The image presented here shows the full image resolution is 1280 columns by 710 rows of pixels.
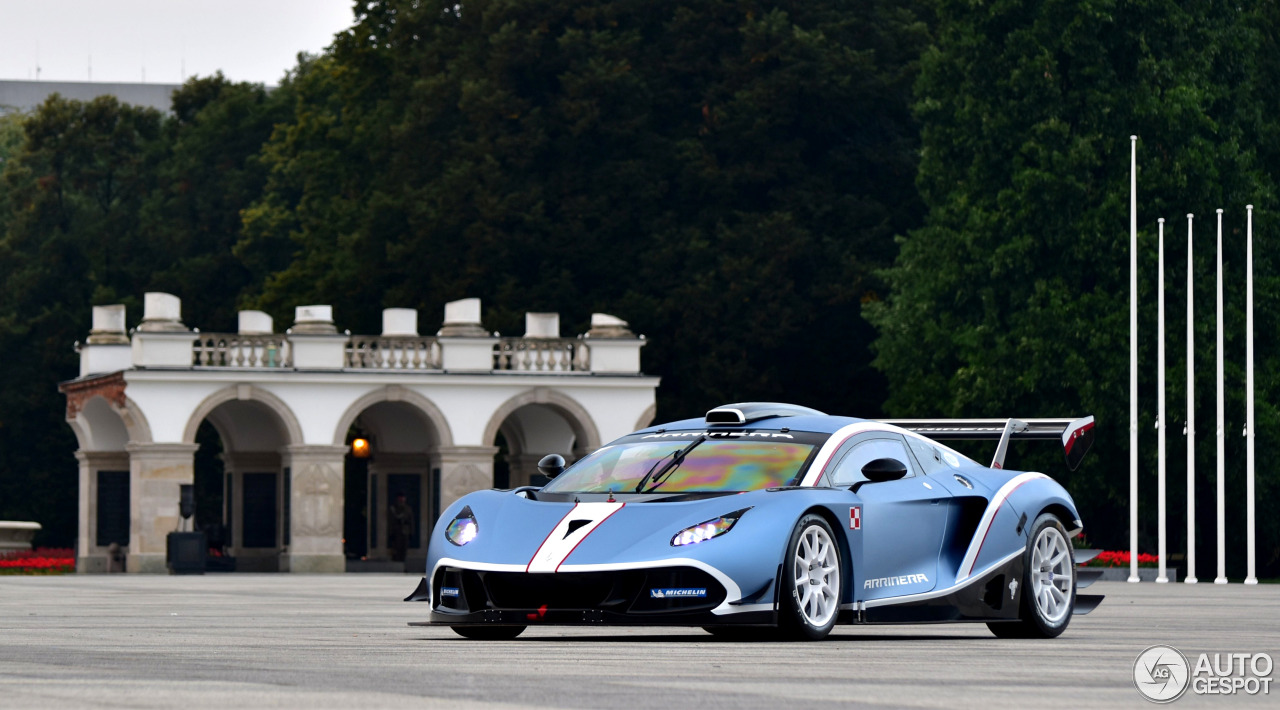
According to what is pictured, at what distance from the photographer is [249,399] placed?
168 feet

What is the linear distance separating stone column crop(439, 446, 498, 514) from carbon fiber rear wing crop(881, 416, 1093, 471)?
115 ft

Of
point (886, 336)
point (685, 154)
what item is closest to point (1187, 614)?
point (886, 336)

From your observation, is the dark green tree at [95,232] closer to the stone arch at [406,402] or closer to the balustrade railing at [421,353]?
the balustrade railing at [421,353]

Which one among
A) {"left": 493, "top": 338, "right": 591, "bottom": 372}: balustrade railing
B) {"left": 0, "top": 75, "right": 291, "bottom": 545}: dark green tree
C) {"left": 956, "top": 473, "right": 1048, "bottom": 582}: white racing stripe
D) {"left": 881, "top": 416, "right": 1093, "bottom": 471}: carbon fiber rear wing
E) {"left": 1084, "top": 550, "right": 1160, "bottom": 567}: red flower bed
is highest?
{"left": 0, "top": 75, "right": 291, "bottom": 545}: dark green tree

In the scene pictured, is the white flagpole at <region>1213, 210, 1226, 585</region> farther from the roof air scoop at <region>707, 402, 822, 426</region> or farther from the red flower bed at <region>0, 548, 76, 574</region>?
the roof air scoop at <region>707, 402, 822, 426</region>

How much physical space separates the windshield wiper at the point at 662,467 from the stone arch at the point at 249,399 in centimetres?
3628

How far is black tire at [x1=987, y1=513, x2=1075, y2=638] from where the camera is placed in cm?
1520

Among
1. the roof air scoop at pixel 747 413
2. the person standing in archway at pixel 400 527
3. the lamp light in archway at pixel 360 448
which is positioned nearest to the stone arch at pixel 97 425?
the lamp light in archway at pixel 360 448

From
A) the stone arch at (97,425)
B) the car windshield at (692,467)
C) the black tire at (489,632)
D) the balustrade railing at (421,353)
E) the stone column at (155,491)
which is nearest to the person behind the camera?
the black tire at (489,632)

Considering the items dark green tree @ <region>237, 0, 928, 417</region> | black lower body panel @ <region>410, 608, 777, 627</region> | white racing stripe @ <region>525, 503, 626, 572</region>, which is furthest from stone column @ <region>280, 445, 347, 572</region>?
black lower body panel @ <region>410, 608, 777, 627</region>

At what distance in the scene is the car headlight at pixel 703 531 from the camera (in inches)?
535

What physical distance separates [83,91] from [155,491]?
84800 millimetres

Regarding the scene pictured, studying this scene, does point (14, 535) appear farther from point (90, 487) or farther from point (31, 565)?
point (31, 565)

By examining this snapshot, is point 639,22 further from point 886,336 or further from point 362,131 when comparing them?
point 886,336
